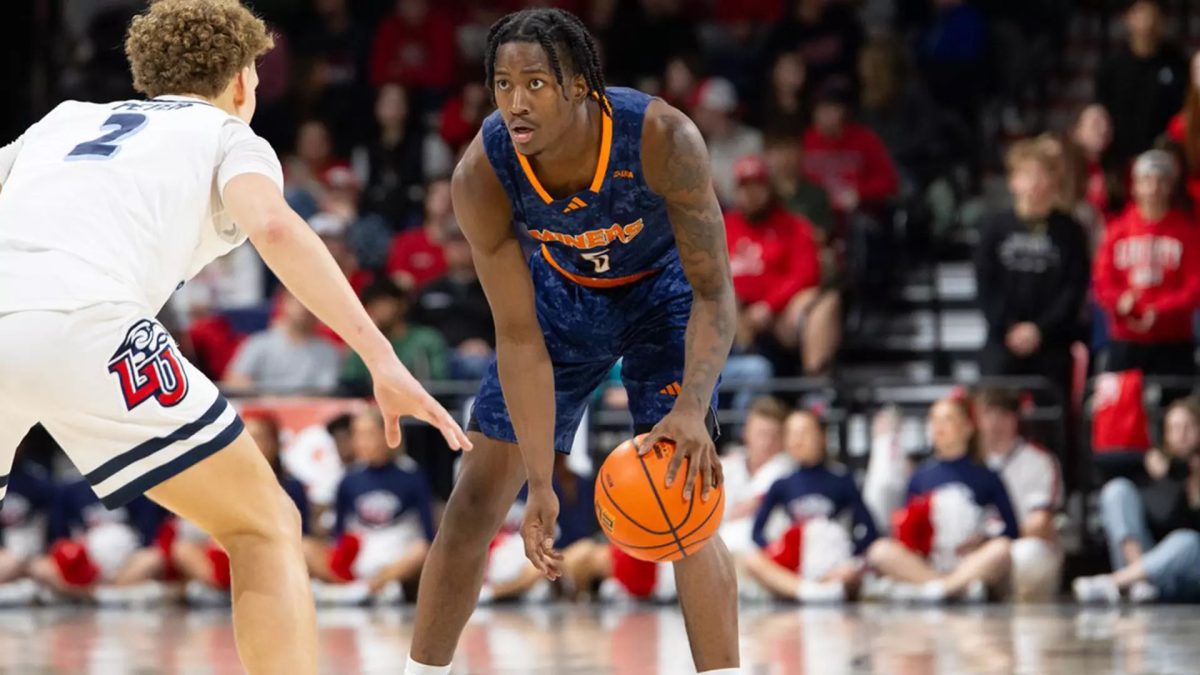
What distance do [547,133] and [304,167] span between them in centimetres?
880

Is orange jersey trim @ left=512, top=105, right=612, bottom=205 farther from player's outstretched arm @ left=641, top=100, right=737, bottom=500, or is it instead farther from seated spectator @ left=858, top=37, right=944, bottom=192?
seated spectator @ left=858, top=37, right=944, bottom=192

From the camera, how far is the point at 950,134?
41.6 ft

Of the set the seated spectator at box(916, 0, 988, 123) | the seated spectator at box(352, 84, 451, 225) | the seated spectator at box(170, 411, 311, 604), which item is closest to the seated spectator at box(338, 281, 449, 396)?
the seated spectator at box(170, 411, 311, 604)

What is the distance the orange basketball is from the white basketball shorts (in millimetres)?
1089

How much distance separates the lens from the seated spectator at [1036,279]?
10.2m

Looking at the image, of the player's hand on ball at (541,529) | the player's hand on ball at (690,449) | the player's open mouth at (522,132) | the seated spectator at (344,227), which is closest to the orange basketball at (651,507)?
the player's hand on ball at (690,449)

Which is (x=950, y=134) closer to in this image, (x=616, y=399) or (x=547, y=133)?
(x=616, y=399)

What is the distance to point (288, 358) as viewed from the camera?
445 inches

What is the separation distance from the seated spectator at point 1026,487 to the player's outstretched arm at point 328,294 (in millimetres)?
6245

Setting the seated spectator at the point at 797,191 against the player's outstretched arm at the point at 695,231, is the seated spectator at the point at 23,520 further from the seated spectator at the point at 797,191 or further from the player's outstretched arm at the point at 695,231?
the player's outstretched arm at the point at 695,231

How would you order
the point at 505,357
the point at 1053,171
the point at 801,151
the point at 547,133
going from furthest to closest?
the point at 801,151 < the point at 1053,171 < the point at 505,357 < the point at 547,133

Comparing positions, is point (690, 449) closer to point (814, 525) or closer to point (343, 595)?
point (814, 525)

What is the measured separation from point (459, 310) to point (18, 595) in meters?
3.07

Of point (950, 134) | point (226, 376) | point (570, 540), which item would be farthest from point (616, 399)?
point (950, 134)
